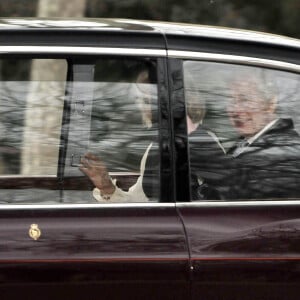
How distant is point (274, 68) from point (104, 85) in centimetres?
69

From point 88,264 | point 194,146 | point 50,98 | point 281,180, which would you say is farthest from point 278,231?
point 50,98

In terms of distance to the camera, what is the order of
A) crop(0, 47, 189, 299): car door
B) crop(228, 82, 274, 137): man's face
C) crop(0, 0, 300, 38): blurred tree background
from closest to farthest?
crop(0, 47, 189, 299): car door, crop(228, 82, 274, 137): man's face, crop(0, 0, 300, 38): blurred tree background

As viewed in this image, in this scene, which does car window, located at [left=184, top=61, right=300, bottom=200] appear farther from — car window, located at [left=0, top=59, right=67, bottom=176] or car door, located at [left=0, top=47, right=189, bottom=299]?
car window, located at [left=0, top=59, right=67, bottom=176]

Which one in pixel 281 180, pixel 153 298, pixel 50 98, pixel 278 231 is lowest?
pixel 153 298

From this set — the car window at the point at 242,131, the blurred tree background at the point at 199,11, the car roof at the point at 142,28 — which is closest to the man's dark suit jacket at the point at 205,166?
the car window at the point at 242,131

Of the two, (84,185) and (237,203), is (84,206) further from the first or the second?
(237,203)

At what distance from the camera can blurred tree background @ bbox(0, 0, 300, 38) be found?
13.6 metres

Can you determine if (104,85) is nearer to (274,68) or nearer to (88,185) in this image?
(88,185)

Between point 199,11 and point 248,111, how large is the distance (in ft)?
35.1

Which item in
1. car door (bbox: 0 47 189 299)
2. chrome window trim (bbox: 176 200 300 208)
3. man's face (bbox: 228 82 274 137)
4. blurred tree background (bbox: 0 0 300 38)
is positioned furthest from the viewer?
blurred tree background (bbox: 0 0 300 38)

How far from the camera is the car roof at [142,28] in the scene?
3.34 metres

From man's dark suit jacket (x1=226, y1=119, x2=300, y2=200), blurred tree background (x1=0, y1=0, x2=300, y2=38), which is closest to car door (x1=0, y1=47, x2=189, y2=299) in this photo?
man's dark suit jacket (x1=226, y1=119, x2=300, y2=200)

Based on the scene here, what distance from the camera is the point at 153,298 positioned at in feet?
10.4

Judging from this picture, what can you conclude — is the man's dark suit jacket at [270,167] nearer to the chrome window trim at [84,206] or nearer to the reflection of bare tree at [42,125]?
the chrome window trim at [84,206]
